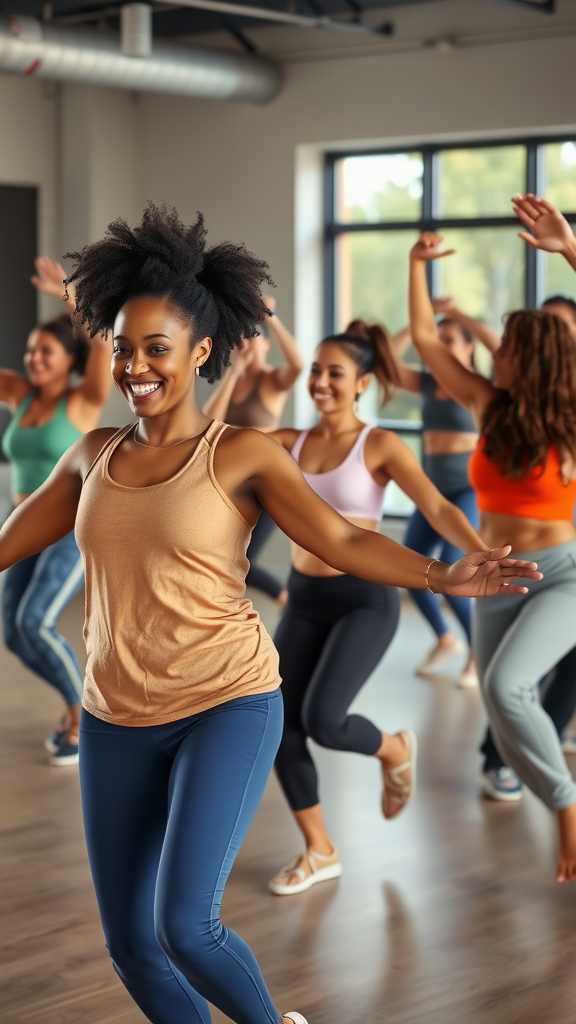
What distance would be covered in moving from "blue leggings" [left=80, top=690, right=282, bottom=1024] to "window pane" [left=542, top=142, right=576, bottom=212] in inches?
246

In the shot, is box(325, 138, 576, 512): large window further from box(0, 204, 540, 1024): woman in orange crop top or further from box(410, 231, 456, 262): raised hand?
box(0, 204, 540, 1024): woman in orange crop top

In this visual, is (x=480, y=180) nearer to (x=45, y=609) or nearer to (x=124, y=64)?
(x=124, y=64)

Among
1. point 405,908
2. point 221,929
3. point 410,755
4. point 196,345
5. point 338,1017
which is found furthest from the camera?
point 410,755

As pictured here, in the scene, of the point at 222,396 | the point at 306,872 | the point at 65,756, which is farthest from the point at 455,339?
the point at 306,872

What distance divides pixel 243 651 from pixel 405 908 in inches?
60.6

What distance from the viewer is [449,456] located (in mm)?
6332

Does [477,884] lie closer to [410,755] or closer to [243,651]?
[410,755]

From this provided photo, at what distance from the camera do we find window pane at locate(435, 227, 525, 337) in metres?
8.20

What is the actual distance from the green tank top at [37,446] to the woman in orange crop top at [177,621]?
2.52m

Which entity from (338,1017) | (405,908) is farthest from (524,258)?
(338,1017)

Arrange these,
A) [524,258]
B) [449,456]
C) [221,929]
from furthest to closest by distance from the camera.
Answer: [524,258] → [449,456] → [221,929]

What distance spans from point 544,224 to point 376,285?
5767mm

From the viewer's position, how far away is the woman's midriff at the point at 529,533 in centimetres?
367

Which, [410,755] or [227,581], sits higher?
[227,581]
